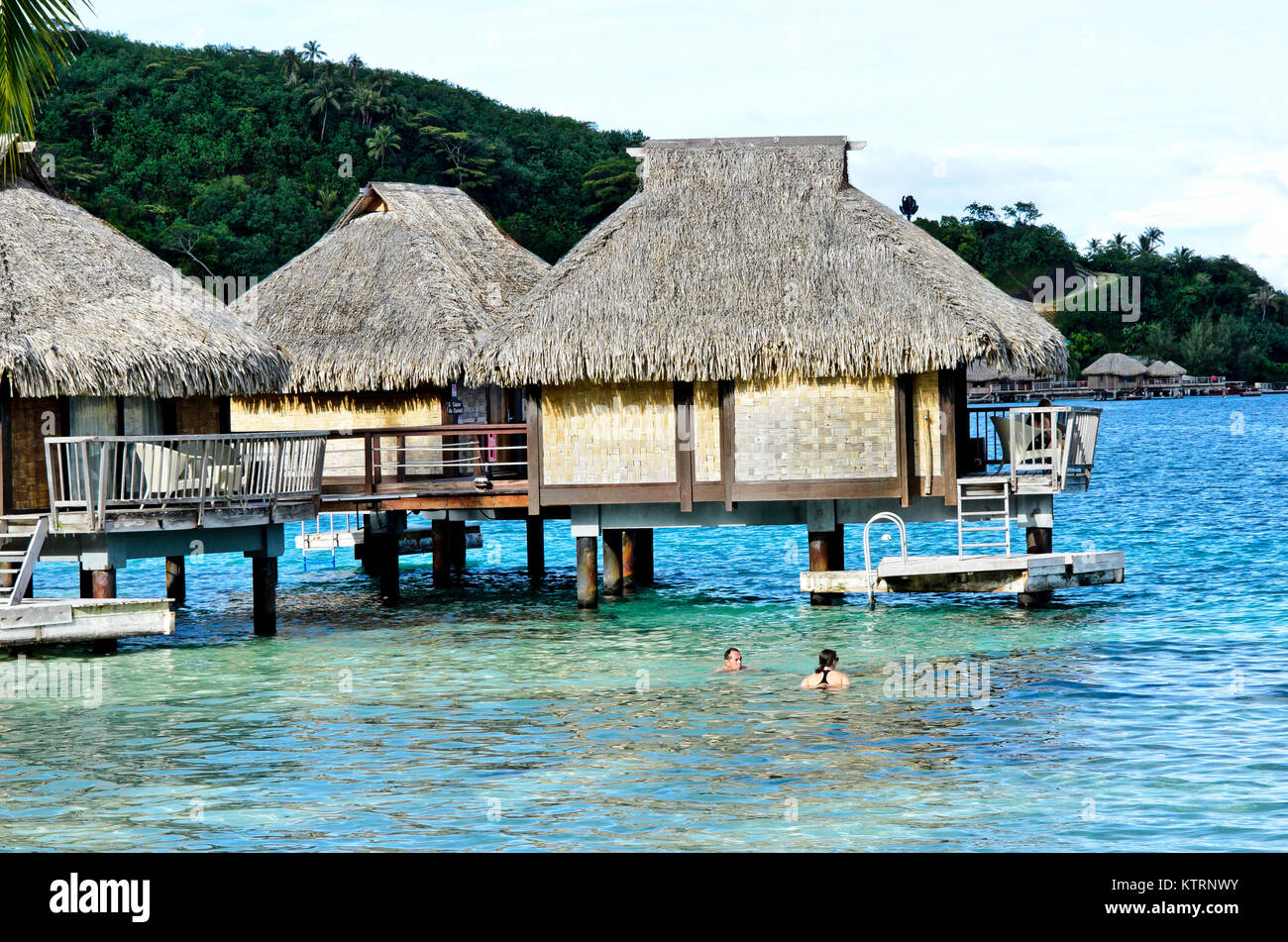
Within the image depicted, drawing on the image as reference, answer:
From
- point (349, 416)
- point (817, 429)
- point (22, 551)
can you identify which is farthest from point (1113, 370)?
point (22, 551)

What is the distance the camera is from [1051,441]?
64.7ft

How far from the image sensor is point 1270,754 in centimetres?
1213

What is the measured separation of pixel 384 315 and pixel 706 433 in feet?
22.1

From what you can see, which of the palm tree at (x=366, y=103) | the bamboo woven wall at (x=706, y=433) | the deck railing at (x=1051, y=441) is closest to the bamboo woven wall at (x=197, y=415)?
the bamboo woven wall at (x=706, y=433)

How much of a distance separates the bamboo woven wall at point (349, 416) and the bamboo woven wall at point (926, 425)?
7.93m

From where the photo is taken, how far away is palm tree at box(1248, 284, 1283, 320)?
134500 millimetres

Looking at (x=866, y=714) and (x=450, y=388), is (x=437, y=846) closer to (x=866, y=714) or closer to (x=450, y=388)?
(x=866, y=714)

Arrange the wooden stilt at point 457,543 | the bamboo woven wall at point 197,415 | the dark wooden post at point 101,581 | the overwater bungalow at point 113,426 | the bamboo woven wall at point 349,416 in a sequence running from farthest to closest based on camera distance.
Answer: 1. the wooden stilt at point 457,543
2. the bamboo woven wall at point 349,416
3. the bamboo woven wall at point 197,415
4. the dark wooden post at point 101,581
5. the overwater bungalow at point 113,426

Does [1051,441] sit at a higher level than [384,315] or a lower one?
lower

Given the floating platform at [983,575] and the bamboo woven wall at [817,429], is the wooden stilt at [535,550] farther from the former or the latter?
the floating platform at [983,575]

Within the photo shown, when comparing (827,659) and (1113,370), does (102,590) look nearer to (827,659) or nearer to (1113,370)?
(827,659)

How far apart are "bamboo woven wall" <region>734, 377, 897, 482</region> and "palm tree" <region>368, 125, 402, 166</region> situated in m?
68.0

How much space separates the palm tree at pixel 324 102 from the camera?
286ft
